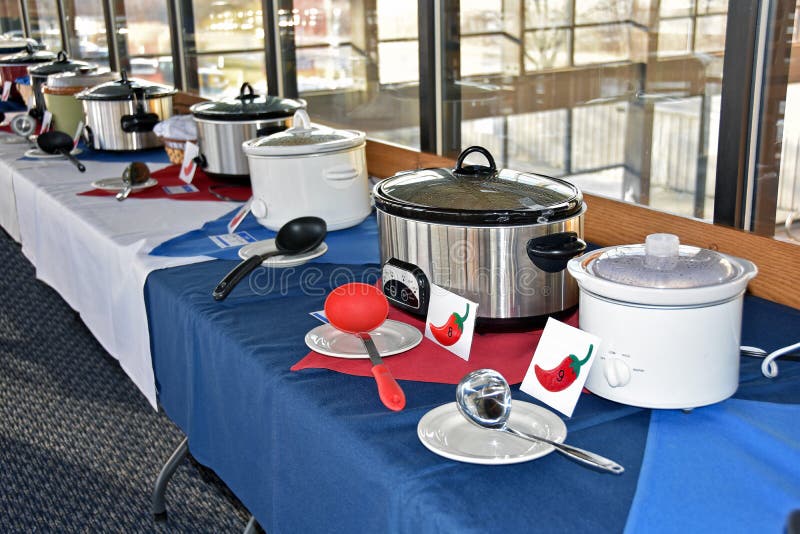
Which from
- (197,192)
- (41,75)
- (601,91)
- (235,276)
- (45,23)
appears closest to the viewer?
(235,276)

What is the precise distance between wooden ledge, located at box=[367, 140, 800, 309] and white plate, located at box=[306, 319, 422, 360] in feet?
1.43

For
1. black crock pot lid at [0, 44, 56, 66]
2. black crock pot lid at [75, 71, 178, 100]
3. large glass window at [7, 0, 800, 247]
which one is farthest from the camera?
black crock pot lid at [0, 44, 56, 66]

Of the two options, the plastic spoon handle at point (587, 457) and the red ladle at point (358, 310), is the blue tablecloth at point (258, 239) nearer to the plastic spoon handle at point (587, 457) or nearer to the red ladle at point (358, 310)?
the red ladle at point (358, 310)

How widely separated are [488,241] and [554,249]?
66mm

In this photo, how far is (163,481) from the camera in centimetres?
133

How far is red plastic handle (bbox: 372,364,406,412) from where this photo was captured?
0.71 metres

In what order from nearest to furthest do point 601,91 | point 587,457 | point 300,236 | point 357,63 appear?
point 587,457 → point 300,236 → point 601,91 → point 357,63

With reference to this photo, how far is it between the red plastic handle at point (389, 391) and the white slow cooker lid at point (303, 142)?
568 mm

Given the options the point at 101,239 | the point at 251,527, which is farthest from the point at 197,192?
the point at 251,527

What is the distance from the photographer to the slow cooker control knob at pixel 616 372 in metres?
0.67

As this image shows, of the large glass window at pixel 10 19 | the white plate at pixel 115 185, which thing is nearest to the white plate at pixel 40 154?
the white plate at pixel 115 185

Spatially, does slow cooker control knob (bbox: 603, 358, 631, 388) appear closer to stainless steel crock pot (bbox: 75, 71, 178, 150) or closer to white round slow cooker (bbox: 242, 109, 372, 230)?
white round slow cooker (bbox: 242, 109, 372, 230)

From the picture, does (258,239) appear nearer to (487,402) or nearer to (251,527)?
(251,527)

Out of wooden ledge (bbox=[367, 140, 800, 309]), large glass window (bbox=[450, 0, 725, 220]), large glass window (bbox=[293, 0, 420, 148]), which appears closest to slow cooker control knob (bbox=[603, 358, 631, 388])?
wooden ledge (bbox=[367, 140, 800, 309])
